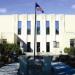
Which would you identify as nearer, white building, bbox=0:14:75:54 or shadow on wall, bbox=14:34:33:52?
white building, bbox=0:14:75:54

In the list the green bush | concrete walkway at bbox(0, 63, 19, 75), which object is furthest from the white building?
concrete walkway at bbox(0, 63, 19, 75)

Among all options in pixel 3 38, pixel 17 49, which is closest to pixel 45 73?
pixel 17 49

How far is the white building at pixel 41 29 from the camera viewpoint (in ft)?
219

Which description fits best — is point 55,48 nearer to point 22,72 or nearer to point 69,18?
point 69,18

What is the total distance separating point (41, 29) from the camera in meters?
67.1

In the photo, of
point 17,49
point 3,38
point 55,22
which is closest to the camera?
point 17,49

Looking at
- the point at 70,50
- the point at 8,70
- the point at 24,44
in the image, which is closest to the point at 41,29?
the point at 24,44

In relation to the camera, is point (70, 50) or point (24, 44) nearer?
point (70, 50)

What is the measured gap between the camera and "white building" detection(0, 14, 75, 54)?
66.9 m

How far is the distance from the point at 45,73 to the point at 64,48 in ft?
133

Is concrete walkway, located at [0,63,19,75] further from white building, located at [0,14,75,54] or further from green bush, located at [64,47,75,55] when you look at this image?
white building, located at [0,14,75,54]

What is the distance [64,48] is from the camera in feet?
215

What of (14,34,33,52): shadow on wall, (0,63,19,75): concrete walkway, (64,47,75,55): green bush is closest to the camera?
(0,63,19,75): concrete walkway

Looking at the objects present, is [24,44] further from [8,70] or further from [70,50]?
[8,70]
